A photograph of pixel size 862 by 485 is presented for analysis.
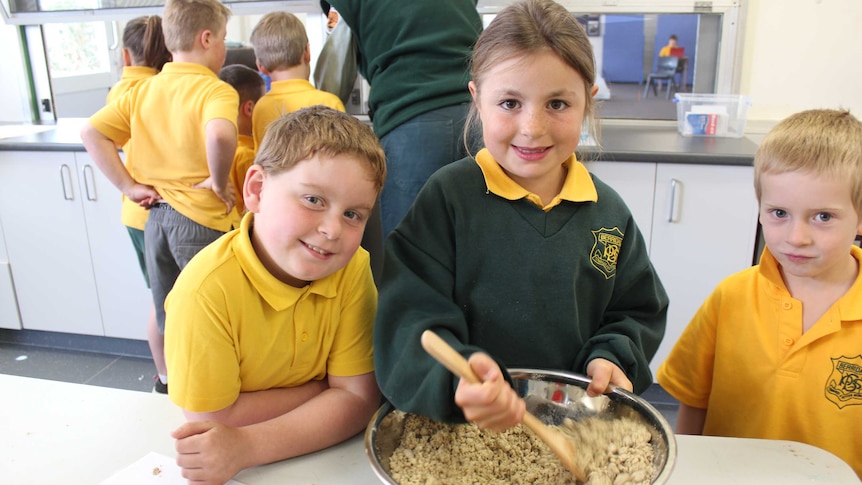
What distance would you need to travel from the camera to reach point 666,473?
678 millimetres

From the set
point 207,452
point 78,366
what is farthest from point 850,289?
point 78,366

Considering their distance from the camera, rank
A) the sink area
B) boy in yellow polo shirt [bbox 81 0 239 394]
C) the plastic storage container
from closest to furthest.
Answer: boy in yellow polo shirt [bbox 81 0 239 394], the plastic storage container, the sink area

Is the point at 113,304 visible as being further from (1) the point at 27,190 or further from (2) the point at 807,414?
(2) the point at 807,414

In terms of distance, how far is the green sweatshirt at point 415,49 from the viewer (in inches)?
63.7

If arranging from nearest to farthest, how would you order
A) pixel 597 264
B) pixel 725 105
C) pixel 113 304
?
pixel 597 264 → pixel 725 105 → pixel 113 304

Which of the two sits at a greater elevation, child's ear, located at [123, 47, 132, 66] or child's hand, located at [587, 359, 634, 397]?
child's ear, located at [123, 47, 132, 66]

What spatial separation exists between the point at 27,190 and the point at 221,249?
2038mm

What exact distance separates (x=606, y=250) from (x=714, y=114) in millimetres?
1659

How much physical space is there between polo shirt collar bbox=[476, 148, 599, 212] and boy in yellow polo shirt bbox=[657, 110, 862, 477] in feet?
0.91

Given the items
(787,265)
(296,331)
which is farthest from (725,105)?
(296,331)

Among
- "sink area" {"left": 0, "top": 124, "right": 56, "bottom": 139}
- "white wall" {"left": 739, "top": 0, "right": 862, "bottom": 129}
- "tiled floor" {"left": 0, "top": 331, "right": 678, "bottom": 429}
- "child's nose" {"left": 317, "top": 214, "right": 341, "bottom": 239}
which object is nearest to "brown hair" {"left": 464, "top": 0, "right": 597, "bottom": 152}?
"child's nose" {"left": 317, "top": 214, "right": 341, "bottom": 239}

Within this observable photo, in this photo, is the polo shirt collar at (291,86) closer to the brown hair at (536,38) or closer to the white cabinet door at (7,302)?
the brown hair at (536,38)

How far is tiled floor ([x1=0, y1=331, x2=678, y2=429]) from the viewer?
2502mm

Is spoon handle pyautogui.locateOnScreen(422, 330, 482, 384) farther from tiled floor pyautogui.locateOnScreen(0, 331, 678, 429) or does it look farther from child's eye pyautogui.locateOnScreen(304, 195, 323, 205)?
tiled floor pyautogui.locateOnScreen(0, 331, 678, 429)
